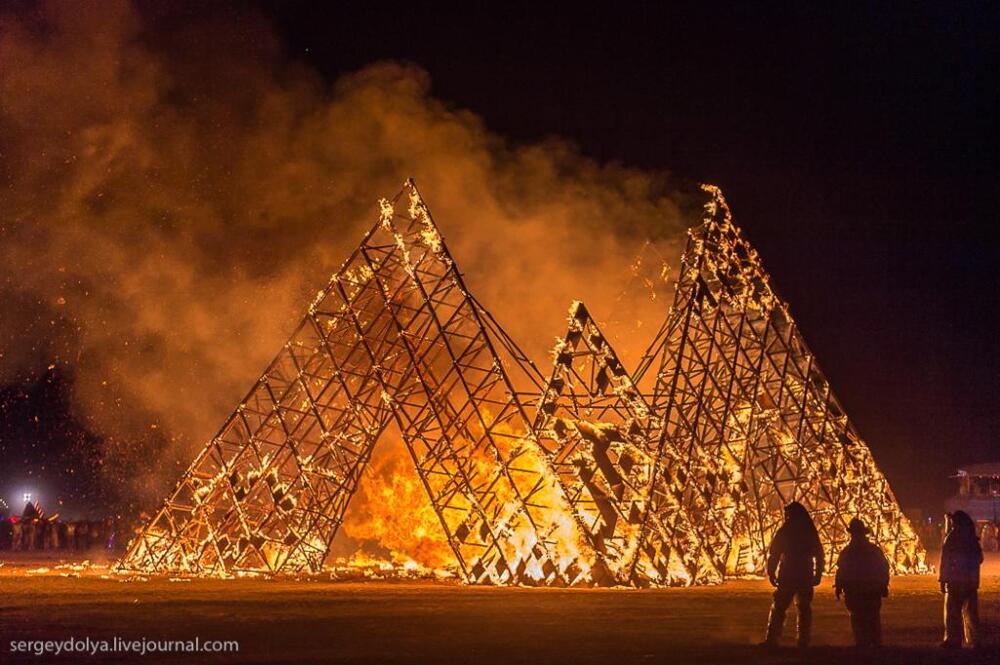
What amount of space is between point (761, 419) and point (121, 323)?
18003 millimetres

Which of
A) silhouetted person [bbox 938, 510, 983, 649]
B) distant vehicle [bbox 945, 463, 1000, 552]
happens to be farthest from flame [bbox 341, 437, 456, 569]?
distant vehicle [bbox 945, 463, 1000, 552]

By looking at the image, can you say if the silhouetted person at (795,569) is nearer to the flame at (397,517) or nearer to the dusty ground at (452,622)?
the dusty ground at (452,622)

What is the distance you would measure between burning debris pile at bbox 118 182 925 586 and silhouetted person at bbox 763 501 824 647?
866 centimetres

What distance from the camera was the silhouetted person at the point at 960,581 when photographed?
12.5m

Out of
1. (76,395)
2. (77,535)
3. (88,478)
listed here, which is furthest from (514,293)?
(88,478)

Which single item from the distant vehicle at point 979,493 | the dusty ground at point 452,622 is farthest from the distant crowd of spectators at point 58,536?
the distant vehicle at point 979,493

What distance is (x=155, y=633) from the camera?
12.6 m

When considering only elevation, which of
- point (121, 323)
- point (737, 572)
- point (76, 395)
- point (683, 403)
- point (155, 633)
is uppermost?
point (76, 395)

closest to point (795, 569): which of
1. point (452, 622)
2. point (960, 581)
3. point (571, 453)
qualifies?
point (960, 581)

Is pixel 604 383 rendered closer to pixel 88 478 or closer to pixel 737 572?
pixel 737 572

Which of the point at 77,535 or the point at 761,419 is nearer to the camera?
the point at 761,419

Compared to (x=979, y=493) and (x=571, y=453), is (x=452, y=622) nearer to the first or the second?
(x=571, y=453)

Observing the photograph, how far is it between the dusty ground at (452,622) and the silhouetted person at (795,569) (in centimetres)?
37

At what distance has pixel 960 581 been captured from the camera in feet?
41.7
